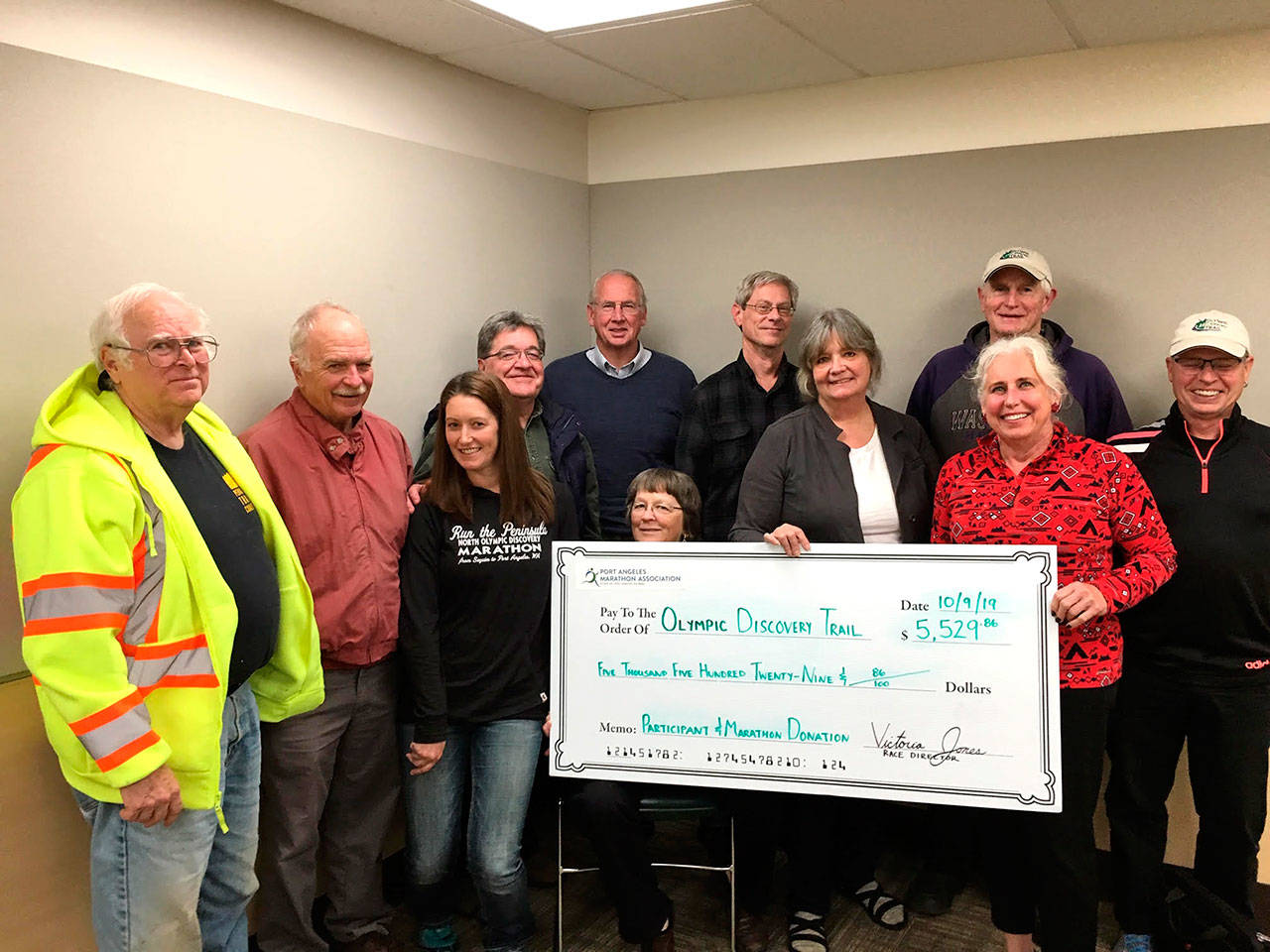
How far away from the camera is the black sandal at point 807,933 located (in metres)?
2.67

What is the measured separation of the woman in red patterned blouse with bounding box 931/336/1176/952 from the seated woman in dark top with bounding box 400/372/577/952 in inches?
43.2

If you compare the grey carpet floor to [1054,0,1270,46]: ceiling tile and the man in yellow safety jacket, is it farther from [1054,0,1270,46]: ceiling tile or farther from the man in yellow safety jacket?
[1054,0,1270,46]: ceiling tile

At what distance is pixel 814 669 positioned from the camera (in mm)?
2283

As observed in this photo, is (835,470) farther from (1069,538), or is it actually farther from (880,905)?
(880,905)

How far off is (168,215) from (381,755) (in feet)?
4.97

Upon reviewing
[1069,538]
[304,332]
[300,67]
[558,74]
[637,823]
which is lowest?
[637,823]

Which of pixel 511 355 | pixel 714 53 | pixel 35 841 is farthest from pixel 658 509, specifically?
pixel 35 841

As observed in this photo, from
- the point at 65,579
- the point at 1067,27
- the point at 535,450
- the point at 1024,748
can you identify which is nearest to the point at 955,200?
the point at 1067,27

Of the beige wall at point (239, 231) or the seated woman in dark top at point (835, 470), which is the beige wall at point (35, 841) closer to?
the beige wall at point (239, 231)

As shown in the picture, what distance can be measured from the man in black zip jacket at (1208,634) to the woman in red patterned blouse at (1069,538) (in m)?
0.27

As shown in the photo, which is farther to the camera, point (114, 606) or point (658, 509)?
point (658, 509)

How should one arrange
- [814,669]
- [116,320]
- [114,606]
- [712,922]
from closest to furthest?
[114,606]
[116,320]
[814,669]
[712,922]

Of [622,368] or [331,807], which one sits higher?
[622,368]

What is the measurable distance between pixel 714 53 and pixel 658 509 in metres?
1.55
